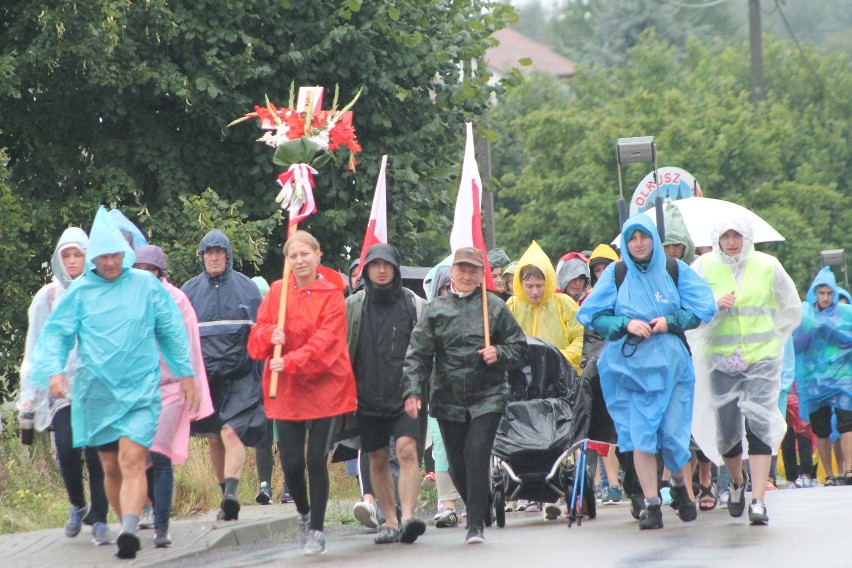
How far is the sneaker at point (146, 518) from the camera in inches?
449

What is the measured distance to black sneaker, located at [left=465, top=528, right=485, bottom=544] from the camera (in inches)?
387

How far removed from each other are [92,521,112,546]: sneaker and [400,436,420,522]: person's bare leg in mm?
1885

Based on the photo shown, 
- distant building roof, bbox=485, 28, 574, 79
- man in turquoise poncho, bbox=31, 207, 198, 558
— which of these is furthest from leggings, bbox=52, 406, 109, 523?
distant building roof, bbox=485, 28, 574, 79

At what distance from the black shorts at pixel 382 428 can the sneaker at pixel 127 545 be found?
157 cm

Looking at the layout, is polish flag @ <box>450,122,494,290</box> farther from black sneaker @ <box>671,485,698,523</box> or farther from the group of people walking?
black sneaker @ <box>671,485,698,523</box>

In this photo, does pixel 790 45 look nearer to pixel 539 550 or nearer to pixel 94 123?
pixel 94 123

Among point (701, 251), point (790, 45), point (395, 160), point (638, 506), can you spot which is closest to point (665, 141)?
point (790, 45)

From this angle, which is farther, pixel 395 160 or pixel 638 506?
pixel 395 160

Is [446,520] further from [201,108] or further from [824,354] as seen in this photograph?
[201,108]

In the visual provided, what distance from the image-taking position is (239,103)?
17.7 meters

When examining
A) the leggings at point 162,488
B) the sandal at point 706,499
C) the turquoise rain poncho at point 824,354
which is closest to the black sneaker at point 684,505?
the sandal at point 706,499

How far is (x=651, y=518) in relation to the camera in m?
10.3

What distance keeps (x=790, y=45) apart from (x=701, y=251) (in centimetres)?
4305

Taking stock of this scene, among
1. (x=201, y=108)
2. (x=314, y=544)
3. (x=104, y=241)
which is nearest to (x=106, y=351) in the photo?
(x=104, y=241)
